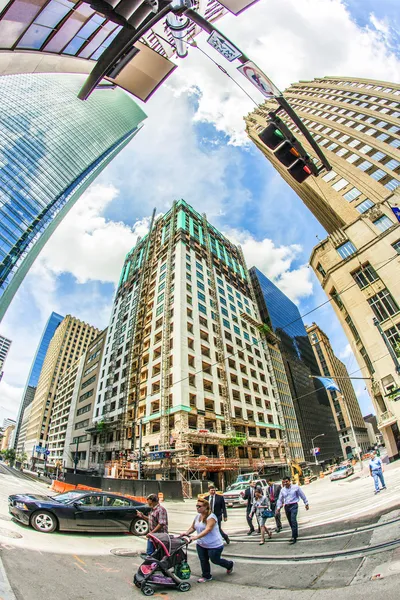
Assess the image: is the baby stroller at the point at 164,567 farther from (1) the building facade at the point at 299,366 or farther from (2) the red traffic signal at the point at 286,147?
(1) the building facade at the point at 299,366

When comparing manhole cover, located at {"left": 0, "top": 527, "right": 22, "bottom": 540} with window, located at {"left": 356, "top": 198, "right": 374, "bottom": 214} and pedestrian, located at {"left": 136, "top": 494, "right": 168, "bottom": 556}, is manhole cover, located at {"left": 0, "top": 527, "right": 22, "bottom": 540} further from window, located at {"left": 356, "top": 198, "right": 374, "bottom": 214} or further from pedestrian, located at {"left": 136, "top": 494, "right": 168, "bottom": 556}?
window, located at {"left": 356, "top": 198, "right": 374, "bottom": 214}

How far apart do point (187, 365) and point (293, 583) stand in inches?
1165

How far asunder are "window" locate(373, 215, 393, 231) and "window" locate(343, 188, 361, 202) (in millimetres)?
6725

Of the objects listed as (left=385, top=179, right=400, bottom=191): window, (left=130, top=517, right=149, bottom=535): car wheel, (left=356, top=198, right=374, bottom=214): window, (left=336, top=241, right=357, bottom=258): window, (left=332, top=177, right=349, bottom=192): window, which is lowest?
(left=130, top=517, right=149, bottom=535): car wheel

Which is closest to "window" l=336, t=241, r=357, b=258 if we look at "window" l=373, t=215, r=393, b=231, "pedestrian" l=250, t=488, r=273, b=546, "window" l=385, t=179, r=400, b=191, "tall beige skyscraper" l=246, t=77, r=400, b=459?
"tall beige skyscraper" l=246, t=77, r=400, b=459

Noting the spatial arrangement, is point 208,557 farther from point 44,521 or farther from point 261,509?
point 44,521

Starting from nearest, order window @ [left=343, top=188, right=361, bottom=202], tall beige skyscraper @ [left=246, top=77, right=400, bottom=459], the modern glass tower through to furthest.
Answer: tall beige skyscraper @ [left=246, top=77, right=400, bottom=459] < window @ [left=343, top=188, right=361, bottom=202] < the modern glass tower

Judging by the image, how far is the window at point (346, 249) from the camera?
31902 millimetres

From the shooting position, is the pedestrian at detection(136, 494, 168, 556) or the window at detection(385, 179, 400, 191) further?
the window at detection(385, 179, 400, 191)

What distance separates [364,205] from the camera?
33.6 m

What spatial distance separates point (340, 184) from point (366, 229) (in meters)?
11.6

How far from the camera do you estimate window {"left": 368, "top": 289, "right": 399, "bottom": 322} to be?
2638 cm

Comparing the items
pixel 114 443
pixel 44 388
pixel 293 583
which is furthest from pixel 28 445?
pixel 293 583

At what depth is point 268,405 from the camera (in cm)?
4475
